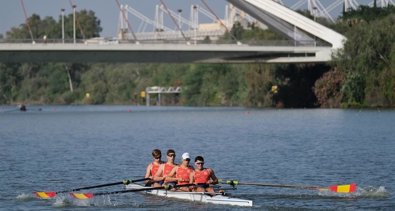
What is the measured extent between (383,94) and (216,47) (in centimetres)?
1050

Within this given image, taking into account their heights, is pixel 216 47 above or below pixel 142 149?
above

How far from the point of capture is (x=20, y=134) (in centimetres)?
5103

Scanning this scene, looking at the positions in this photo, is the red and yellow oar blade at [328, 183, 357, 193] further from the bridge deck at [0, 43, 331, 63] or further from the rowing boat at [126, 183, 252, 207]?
the bridge deck at [0, 43, 331, 63]

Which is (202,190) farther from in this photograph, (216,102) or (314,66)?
(216,102)

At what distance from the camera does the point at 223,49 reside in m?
69.4

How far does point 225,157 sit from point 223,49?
34686mm

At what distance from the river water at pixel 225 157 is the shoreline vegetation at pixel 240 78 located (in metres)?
8.67

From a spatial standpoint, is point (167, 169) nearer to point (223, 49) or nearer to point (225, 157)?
point (225, 157)

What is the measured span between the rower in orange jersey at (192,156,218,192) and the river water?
48 centimetres

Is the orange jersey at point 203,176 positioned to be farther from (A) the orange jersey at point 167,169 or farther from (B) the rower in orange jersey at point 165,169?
(A) the orange jersey at point 167,169

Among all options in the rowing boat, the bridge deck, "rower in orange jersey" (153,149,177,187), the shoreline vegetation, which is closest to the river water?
the rowing boat

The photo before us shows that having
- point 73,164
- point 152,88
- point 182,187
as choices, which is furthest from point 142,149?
point 152,88

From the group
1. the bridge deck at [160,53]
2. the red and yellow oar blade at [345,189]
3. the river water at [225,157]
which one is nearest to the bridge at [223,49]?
the bridge deck at [160,53]

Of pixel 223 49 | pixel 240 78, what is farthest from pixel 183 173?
pixel 240 78
